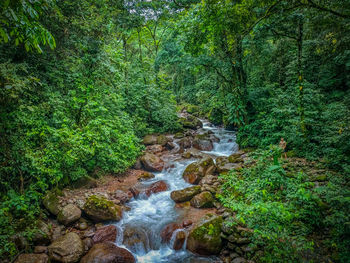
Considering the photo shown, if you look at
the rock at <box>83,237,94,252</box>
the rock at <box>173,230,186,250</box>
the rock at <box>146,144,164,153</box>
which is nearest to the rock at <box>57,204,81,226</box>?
the rock at <box>83,237,94,252</box>

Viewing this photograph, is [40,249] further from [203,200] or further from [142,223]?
[203,200]

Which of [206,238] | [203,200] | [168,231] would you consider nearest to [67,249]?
[168,231]

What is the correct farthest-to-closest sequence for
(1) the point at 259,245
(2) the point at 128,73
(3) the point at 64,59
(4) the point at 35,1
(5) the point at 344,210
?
1. (2) the point at 128,73
2. (3) the point at 64,59
3. (1) the point at 259,245
4. (5) the point at 344,210
5. (4) the point at 35,1

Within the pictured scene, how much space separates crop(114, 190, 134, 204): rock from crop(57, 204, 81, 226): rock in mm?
1543

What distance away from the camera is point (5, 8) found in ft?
6.68

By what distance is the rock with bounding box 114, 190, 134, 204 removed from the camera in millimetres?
6855

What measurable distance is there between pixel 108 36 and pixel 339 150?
9675 millimetres

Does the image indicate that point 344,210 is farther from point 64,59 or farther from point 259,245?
point 64,59

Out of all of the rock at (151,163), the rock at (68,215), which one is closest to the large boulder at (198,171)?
the rock at (151,163)

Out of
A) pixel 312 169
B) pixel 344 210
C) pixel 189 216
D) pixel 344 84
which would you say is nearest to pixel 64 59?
pixel 189 216

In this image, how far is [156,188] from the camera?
25.0 feet

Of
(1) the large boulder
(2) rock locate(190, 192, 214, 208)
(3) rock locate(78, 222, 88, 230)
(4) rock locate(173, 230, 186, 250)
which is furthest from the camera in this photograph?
(1) the large boulder

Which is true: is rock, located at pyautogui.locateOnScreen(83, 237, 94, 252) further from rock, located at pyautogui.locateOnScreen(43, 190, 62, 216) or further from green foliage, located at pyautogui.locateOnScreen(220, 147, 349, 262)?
green foliage, located at pyautogui.locateOnScreen(220, 147, 349, 262)

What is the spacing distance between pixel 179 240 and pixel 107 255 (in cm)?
191
